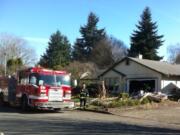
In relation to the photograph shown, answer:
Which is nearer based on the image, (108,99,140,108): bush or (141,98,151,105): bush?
(108,99,140,108): bush

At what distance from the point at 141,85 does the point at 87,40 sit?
5143 cm

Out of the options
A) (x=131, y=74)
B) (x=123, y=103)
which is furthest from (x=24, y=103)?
(x=131, y=74)

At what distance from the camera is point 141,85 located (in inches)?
1777

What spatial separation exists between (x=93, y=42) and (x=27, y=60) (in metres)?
14.9

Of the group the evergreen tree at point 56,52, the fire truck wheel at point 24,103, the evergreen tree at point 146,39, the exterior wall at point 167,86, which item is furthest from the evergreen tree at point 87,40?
the fire truck wheel at point 24,103

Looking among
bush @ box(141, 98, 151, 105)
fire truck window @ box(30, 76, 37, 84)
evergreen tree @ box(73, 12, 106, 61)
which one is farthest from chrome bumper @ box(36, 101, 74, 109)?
evergreen tree @ box(73, 12, 106, 61)

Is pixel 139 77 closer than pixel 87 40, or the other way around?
pixel 139 77

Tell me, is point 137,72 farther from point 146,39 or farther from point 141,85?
point 146,39

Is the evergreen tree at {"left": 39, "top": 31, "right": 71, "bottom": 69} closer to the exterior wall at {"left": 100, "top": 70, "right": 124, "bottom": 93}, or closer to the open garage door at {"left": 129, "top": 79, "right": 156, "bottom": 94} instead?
the exterior wall at {"left": 100, "top": 70, "right": 124, "bottom": 93}

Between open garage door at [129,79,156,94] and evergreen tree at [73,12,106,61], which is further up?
evergreen tree at [73,12,106,61]

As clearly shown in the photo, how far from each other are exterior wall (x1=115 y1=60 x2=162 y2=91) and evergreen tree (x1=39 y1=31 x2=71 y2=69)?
44395 mm

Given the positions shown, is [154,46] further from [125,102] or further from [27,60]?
[125,102]

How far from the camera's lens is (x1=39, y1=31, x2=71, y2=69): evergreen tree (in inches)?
3642

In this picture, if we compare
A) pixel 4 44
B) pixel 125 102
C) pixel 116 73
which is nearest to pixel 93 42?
pixel 4 44
